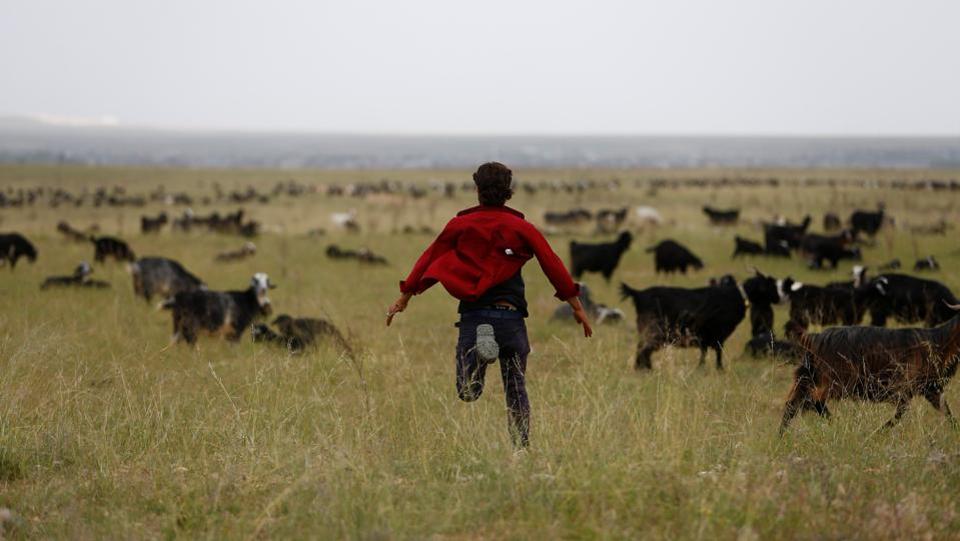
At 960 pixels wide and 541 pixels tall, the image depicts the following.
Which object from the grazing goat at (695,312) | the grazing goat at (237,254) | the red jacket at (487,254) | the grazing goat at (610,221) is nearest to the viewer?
the red jacket at (487,254)

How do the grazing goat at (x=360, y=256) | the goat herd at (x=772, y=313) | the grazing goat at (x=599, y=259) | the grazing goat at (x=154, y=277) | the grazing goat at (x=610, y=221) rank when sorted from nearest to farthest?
1. the goat herd at (x=772, y=313)
2. the grazing goat at (x=154, y=277)
3. the grazing goat at (x=599, y=259)
4. the grazing goat at (x=360, y=256)
5. the grazing goat at (x=610, y=221)

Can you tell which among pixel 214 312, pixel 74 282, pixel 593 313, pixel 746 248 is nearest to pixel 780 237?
pixel 746 248

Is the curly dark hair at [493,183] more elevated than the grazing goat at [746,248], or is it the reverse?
the curly dark hair at [493,183]

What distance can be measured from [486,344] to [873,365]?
3.70 metres

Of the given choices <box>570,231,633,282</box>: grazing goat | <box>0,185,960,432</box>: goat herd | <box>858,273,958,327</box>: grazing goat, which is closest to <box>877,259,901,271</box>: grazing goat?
<box>0,185,960,432</box>: goat herd

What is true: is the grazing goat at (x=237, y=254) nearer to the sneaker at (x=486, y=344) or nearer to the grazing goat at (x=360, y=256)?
the grazing goat at (x=360, y=256)

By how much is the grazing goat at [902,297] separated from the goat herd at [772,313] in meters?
0.01

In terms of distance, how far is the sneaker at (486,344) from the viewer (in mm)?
5816

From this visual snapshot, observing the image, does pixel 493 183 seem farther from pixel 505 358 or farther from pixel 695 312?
pixel 695 312

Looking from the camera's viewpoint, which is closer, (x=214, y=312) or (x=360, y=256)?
(x=214, y=312)

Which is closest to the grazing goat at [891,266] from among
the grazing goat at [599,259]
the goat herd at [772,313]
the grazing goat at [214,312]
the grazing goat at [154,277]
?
the goat herd at [772,313]

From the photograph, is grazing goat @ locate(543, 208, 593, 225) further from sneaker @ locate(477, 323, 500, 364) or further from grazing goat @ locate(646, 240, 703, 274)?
sneaker @ locate(477, 323, 500, 364)

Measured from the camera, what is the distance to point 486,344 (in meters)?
5.84

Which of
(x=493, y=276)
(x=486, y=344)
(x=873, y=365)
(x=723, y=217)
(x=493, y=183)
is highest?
(x=493, y=183)
